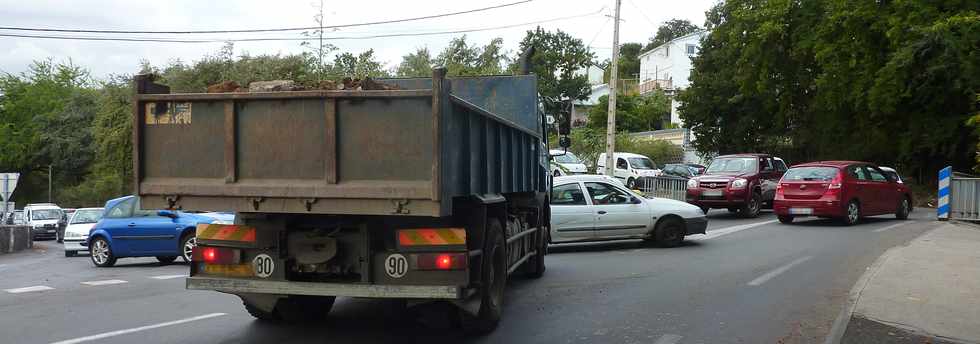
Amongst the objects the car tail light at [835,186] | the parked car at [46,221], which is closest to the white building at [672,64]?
the parked car at [46,221]

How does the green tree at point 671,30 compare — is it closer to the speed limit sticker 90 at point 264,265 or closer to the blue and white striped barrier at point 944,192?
the blue and white striped barrier at point 944,192

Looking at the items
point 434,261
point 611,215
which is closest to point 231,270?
point 434,261

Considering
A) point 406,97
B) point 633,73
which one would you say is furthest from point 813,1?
point 633,73

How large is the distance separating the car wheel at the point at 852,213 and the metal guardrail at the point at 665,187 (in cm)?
530

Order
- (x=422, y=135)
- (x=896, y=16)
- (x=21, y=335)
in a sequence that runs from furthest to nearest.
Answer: (x=896, y=16) → (x=21, y=335) → (x=422, y=135)

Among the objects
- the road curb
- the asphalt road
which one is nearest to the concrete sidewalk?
the road curb

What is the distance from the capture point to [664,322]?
7.66 metres

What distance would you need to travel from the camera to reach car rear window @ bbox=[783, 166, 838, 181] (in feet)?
59.0

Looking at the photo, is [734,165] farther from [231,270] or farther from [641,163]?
[231,270]

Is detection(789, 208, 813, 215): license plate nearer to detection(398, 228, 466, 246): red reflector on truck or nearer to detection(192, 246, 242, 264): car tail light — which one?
detection(398, 228, 466, 246): red reflector on truck

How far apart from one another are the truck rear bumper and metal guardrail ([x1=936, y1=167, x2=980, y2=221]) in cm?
1598

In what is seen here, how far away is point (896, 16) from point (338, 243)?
2502cm

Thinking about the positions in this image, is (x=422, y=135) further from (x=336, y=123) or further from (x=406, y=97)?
(x=336, y=123)

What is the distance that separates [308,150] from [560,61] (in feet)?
219
